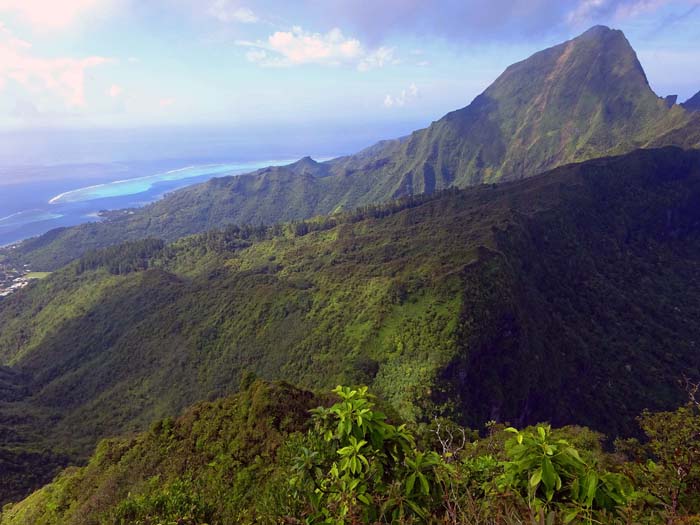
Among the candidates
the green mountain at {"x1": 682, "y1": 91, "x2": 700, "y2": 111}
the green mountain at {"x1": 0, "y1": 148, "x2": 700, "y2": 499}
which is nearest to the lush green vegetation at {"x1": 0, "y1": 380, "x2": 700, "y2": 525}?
the green mountain at {"x1": 0, "y1": 148, "x2": 700, "y2": 499}

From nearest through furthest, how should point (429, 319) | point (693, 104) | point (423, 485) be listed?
point (423, 485), point (429, 319), point (693, 104)

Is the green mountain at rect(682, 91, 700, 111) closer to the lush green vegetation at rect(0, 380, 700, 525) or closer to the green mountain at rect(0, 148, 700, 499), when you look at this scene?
the green mountain at rect(0, 148, 700, 499)

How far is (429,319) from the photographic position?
162 ft

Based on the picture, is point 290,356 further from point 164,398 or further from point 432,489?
point 432,489

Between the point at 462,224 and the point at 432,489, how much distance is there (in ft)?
276

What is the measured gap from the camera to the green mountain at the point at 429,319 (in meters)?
48.1

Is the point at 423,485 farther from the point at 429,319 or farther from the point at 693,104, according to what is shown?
the point at 693,104

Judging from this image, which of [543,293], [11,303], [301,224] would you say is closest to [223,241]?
[301,224]

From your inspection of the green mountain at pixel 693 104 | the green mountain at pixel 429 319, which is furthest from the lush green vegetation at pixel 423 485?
the green mountain at pixel 693 104

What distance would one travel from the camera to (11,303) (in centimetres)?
12169

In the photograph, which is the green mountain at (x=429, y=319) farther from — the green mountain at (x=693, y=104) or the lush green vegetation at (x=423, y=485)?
the green mountain at (x=693, y=104)

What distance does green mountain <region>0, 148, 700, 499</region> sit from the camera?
48.1 meters

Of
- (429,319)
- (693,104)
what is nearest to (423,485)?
(429,319)

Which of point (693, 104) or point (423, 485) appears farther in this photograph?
point (693, 104)
